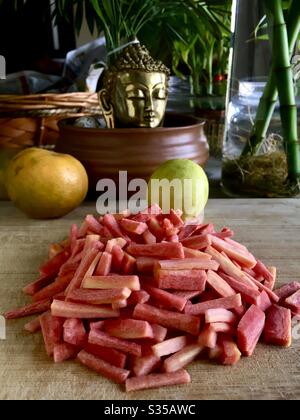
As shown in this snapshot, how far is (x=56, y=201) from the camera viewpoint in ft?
4.13

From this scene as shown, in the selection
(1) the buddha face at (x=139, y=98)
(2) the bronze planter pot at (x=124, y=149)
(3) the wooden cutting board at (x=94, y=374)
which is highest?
(1) the buddha face at (x=139, y=98)

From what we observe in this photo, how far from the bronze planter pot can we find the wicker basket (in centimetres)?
20

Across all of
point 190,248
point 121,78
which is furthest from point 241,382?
point 121,78

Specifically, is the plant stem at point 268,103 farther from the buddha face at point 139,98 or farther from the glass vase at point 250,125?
the buddha face at point 139,98

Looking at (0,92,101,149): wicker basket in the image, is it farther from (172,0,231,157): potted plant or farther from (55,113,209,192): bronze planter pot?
(172,0,231,157): potted plant

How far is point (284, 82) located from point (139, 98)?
0.47 metres

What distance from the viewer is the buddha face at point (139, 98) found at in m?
1.41

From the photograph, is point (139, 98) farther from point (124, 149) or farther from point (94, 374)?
point (94, 374)

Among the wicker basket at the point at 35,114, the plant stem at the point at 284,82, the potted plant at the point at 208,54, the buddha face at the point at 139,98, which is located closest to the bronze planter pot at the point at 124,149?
the buddha face at the point at 139,98

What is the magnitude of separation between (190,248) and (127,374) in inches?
11.2

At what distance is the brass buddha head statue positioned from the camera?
4.61ft

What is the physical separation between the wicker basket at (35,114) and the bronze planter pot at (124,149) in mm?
199

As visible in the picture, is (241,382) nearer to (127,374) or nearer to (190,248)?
(127,374)
